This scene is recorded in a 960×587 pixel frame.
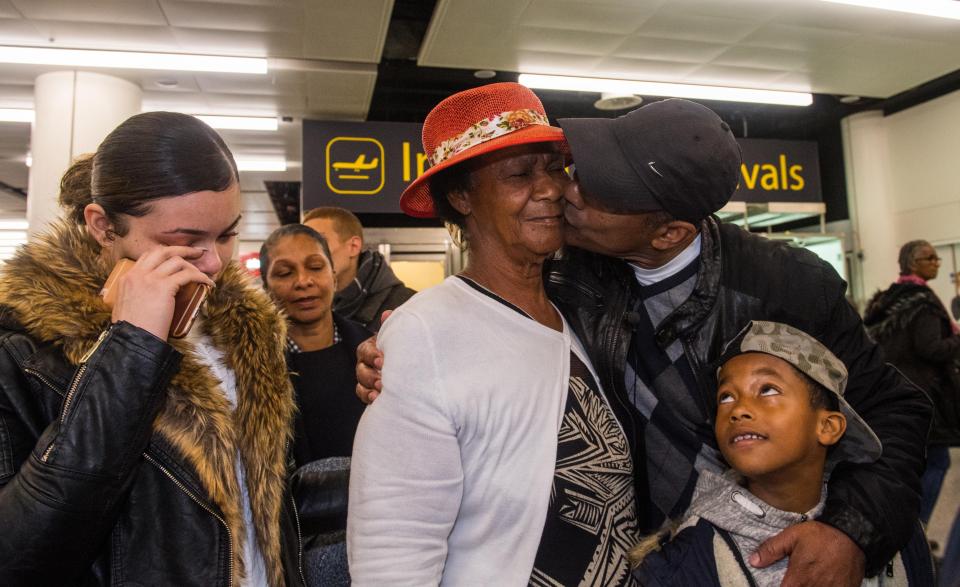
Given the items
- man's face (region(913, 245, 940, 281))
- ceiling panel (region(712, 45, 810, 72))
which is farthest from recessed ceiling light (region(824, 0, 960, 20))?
man's face (region(913, 245, 940, 281))

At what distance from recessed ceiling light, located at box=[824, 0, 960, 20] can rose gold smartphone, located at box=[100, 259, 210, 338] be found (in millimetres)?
5690

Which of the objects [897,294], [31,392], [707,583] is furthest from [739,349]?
[897,294]

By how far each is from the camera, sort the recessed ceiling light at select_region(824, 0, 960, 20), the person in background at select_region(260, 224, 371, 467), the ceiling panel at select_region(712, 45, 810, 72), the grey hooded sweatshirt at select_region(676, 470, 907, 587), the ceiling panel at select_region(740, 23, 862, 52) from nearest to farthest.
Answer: the grey hooded sweatshirt at select_region(676, 470, 907, 587) < the person in background at select_region(260, 224, 371, 467) < the recessed ceiling light at select_region(824, 0, 960, 20) < the ceiling panel at select_region(740, 23, 862, 52) < the ceiling panel at select_region(712, 45, 810, 72)

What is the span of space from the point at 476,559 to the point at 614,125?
0.94 metres

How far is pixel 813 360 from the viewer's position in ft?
4.78

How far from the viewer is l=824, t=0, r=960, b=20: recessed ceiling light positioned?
538 centimetres

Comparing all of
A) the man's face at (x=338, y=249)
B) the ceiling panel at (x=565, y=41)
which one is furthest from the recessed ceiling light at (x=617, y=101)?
the man's face at (x=338, y=249)

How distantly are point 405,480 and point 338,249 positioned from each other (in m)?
3.05

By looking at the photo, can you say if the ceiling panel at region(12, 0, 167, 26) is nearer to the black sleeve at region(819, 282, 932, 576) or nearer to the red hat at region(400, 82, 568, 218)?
the red hat at region(400, 82, 568, 218)

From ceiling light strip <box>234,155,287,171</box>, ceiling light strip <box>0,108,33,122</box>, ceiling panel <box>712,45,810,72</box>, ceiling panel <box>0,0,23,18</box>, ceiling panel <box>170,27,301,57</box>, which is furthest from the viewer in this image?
ceiling light strip <box>234,155,287,171</box>

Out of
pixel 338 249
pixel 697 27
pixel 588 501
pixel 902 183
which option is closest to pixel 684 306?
pixel 588 501

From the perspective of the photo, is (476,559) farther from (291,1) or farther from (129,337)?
(291,1)

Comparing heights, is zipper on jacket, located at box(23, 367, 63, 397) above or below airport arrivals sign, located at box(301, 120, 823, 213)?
below

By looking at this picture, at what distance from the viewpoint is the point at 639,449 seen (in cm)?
152
